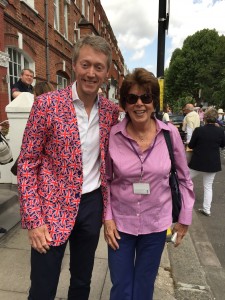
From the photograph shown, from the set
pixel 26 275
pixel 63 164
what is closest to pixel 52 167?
pixel 63 164

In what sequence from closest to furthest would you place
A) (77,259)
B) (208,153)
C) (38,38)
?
(77,259), (208,153), (38,38)

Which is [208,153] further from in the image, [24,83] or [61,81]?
[61,81]

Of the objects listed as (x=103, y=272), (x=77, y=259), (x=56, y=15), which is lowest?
(x=103, y=272)

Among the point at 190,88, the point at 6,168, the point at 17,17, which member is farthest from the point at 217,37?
the point at 6,168

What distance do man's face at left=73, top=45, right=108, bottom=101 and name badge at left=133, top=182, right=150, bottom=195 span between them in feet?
2.09

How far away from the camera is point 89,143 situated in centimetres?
181

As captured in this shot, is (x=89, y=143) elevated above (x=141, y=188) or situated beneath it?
elevated above

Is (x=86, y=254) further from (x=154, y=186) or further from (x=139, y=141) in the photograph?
(x=139, y=141)

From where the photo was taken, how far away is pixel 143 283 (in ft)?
6.54

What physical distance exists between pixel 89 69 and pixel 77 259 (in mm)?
1276

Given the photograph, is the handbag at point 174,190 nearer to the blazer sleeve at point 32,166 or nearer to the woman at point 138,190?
the woman at point 138,190

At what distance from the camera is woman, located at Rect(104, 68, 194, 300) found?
1856 mm

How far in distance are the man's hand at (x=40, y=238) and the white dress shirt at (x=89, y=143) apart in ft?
1.08

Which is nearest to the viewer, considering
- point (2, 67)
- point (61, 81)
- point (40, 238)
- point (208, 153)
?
point (40, 238)
